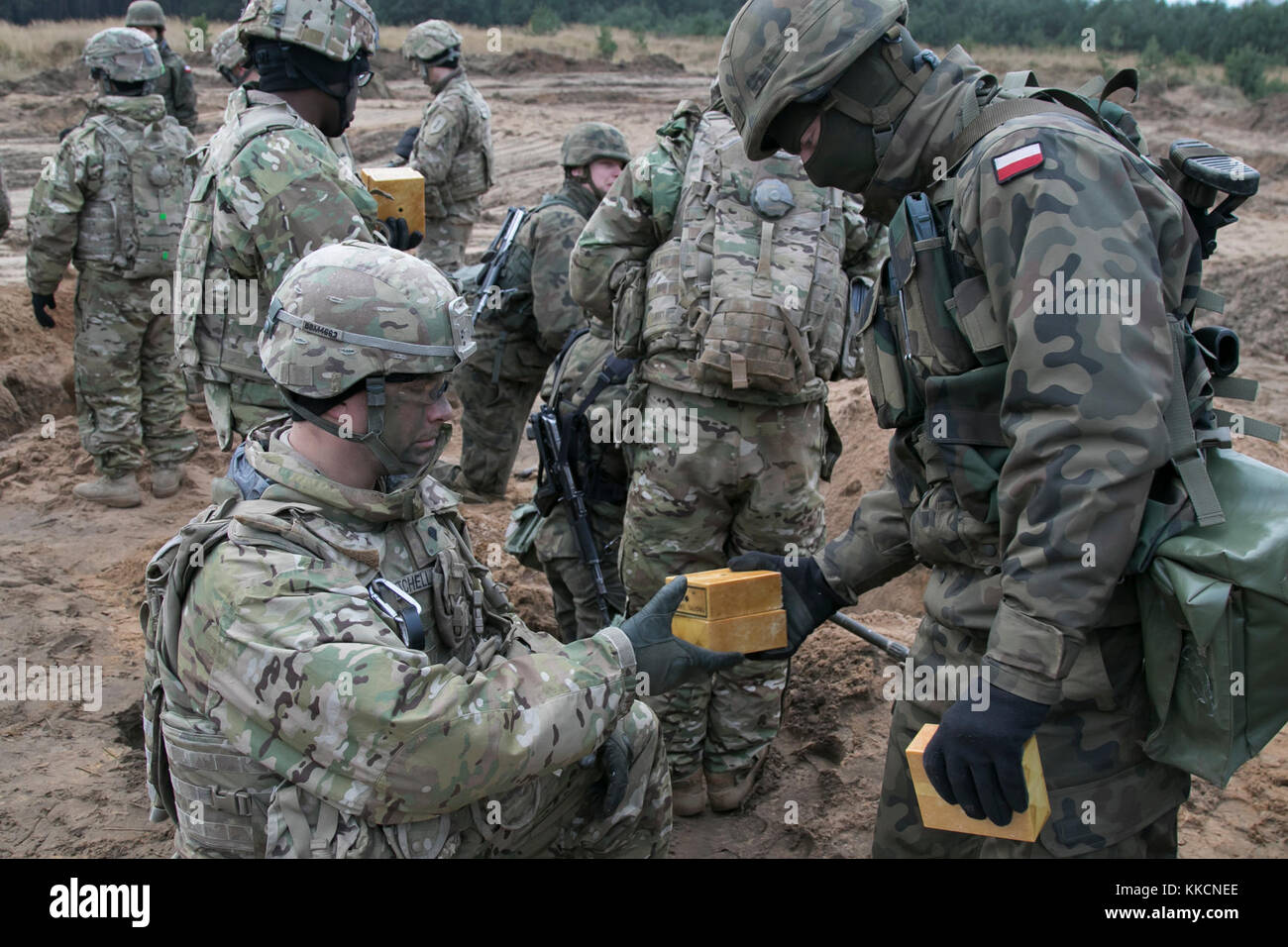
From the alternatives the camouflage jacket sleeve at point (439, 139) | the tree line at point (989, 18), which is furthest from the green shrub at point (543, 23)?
the camouflage jacket sleeve at point (439, 139)

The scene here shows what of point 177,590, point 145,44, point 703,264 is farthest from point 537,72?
point 177,590

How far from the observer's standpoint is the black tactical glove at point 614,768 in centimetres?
295

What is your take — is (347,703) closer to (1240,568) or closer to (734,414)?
(1240,568)

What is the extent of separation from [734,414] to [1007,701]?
202 cm

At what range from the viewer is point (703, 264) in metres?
3.91

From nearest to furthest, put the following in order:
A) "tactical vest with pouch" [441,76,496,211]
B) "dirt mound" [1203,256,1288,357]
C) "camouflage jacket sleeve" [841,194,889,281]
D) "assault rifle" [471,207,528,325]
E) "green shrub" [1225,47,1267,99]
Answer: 1. "camouflage jacket sleeve" [841,194,889,281]
2. "assault rifle" [471,207,528,325]
3. "tactical vest with pouch" [441,76,496,211]
4. "dirt mound" [1203,256,1288,357]
5. "green shrub" [1225,47,1267,99]

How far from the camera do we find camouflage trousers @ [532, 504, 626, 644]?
4.96 m

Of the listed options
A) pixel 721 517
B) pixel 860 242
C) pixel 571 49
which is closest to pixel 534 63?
pixel 571 49

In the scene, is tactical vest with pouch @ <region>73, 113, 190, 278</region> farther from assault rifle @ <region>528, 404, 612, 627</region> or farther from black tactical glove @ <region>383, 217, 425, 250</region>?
assault rifle @ <region>528, 404, 612, 627</region>

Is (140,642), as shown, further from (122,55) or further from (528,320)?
(122,55)

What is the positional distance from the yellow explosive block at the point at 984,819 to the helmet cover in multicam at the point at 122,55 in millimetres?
6227

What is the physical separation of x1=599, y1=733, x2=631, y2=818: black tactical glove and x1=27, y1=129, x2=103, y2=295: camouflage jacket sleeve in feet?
17.5

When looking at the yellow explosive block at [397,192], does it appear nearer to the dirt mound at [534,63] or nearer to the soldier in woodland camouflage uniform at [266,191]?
the soldier in woodland camouflage uniform at [266,191]

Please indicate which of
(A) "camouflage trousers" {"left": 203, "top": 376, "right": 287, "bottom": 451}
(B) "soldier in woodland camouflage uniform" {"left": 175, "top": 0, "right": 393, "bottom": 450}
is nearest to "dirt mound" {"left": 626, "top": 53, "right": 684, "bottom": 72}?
(B) "soldier in woodland camouflage uniform" {"left": 175, "top": 0, "right": 393, "bottom": 450}
